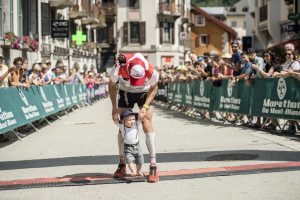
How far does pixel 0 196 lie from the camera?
7.07 meters

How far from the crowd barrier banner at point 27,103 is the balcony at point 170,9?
1776 inches

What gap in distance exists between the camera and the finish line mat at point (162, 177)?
25.2 ft

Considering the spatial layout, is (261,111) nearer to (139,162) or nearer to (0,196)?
(139,162)

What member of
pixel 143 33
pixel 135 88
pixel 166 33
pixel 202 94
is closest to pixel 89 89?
pixel 202 94

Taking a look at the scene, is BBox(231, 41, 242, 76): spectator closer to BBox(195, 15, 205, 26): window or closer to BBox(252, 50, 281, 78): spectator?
BBox(252, 50, 281, 78): spectator

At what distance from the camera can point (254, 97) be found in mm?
14742

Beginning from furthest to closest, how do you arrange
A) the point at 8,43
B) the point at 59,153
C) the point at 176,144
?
the point at 8,43
the point at 176,144
the point at 59,153

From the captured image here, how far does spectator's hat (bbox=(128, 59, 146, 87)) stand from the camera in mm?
7789

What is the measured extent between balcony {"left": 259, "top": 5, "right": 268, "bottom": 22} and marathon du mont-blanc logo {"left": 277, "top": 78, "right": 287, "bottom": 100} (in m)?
40.4

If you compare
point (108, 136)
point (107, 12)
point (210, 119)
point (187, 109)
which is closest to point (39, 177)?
point (108, 136)

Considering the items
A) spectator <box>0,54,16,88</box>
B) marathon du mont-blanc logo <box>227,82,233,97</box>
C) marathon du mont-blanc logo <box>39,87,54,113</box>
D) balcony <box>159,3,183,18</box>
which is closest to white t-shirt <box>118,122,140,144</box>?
spectator <box>0,54,16,88</box>

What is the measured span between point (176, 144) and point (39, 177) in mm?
4135

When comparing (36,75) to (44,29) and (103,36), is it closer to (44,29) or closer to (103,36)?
(44,29)

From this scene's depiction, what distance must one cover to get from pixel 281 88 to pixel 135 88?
6133mm
